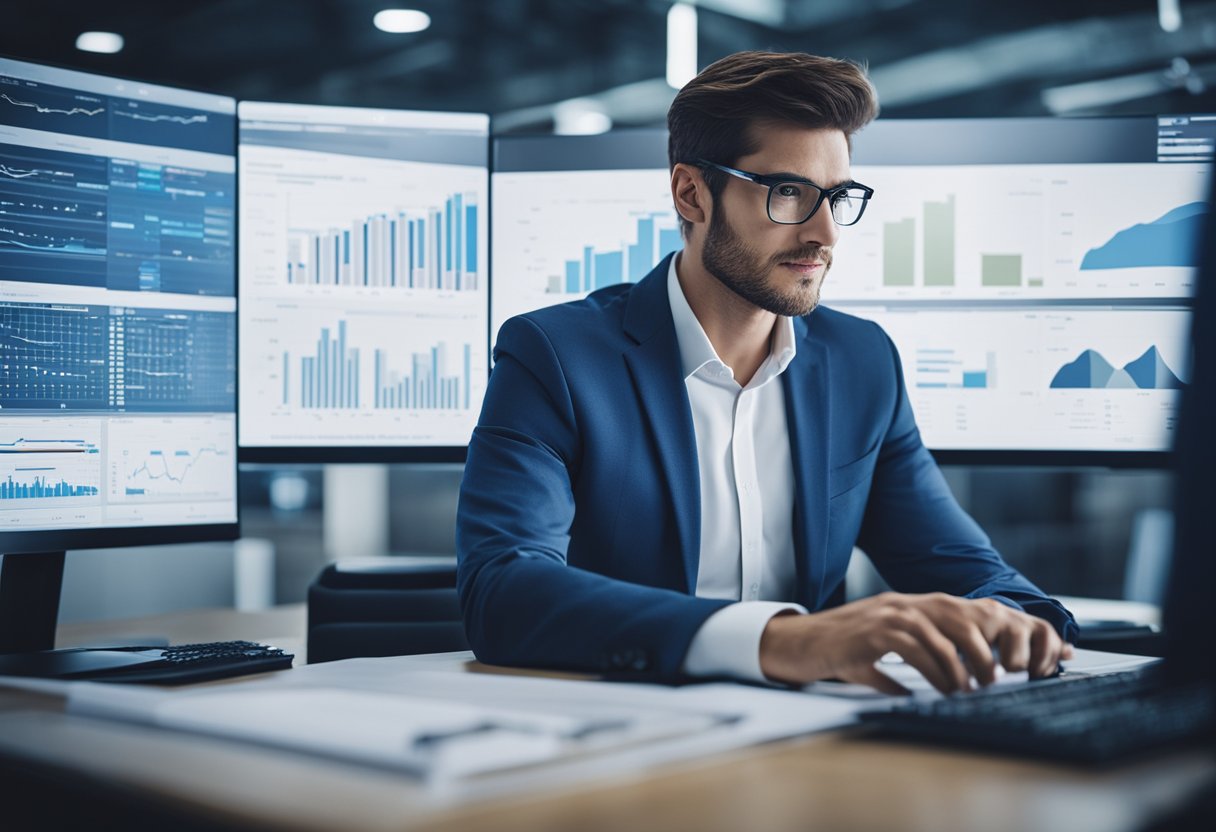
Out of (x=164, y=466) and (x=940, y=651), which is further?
(x=164, y=466)

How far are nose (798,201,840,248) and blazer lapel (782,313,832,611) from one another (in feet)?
0.59

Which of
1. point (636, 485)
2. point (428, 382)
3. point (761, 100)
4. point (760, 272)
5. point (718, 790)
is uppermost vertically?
point (761, 100)

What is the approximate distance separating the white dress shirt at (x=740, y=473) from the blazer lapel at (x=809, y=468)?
29 mm

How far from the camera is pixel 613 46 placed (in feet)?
18.4

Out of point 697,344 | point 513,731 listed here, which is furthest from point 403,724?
point 697,344

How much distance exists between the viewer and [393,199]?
185 centimetres

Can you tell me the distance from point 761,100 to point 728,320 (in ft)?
1.03

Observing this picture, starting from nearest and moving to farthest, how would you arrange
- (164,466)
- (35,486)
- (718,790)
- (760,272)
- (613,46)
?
(718,790), (35,486), (164,466), (760,272), (613,46)


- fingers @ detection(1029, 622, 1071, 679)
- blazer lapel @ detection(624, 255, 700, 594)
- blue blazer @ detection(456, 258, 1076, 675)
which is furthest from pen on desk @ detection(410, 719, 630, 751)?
blazer lapel @ detection(624, 255, 700, 594)

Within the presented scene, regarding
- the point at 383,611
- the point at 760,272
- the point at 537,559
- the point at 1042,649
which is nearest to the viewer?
the point at 1042,649

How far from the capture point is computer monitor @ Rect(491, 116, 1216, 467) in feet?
5.90

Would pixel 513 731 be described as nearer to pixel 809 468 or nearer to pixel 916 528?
pixel 809 468

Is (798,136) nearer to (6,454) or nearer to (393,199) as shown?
(393,199)

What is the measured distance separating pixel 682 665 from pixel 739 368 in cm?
76
